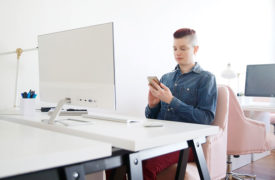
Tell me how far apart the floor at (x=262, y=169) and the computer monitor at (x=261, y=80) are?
769 millimetres

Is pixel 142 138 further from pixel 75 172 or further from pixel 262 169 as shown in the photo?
pixel 262 169

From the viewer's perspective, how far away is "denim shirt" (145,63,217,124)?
153 cm

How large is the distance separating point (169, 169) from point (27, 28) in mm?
1196

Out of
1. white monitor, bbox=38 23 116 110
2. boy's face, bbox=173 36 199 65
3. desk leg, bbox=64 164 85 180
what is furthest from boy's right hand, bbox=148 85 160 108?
desk leg, bbox=64 164 85 180

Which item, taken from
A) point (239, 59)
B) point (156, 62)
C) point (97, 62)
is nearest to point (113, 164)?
point (97, 62)

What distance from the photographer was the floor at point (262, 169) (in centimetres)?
286

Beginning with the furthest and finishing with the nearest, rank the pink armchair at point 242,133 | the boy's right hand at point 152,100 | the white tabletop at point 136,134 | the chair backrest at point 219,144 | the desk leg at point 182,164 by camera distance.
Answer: the pink armchair at point 242,133, the boy's right hand at point 152,100, the chair backrest at point 219,144, the desk leg at point 182,164, the white tabletop at point 136,134

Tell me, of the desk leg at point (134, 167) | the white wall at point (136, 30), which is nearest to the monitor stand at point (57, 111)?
the desk leg at point (134, 167)

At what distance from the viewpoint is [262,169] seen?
121 inches

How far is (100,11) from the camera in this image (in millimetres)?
2207

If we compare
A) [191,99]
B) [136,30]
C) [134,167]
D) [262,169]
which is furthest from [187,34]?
[262,169]

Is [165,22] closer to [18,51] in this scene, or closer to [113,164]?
[18,51]

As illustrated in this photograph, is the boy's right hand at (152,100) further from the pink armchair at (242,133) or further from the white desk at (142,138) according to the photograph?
the pink armchair at (242,133)

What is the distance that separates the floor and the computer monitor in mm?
769
